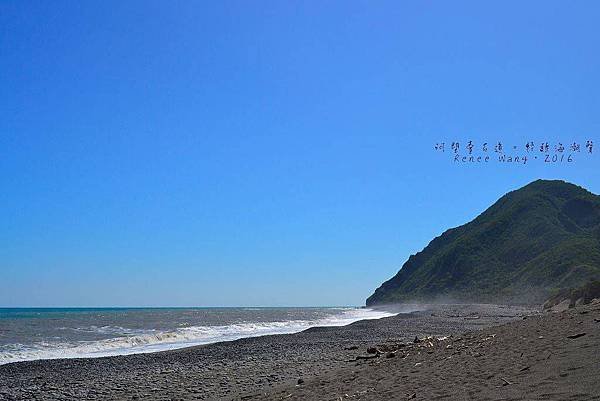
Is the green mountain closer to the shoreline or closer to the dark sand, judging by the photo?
Result: the shoreline

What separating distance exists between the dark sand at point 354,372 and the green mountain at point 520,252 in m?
74.1

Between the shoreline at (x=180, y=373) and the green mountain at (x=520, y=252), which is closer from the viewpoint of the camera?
the shoreline at (x=180, y=373)

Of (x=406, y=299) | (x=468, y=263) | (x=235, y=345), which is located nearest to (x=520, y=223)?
(x=468, y=263)

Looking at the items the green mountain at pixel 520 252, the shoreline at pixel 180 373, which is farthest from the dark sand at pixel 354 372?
the green mountain at pixel 520 252

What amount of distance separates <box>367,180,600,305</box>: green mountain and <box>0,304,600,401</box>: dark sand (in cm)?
7411

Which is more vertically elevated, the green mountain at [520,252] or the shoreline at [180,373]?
the green mountain at [520,252]

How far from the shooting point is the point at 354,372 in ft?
48.5

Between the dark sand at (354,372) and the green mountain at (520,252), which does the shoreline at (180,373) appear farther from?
the green mountain at (520,252)

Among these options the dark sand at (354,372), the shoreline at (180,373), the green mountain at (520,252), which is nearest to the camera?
the dark sand at (354,372)

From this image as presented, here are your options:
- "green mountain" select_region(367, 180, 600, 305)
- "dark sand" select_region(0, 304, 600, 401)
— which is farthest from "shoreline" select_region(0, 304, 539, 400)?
"green mountain" select_region(367, 180, 600, 305)

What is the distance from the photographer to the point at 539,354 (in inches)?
422

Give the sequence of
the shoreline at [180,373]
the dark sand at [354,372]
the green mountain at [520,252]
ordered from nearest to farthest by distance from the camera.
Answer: the dark sand at [354,372]
the shoreline at [180,373]
the green mountain at [520,252]

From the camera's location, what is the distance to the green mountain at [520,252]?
319 feet

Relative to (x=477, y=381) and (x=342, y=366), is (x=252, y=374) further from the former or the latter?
(x=477, y=381)
